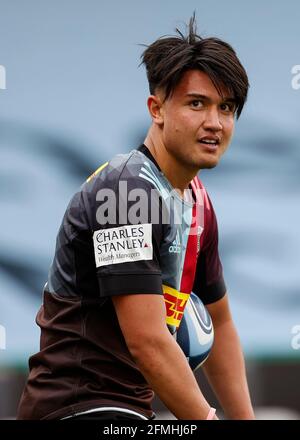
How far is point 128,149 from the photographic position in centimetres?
558

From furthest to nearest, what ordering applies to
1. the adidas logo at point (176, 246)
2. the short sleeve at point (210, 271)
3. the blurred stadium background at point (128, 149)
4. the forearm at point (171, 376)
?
the blurred stadium background at point (128, 149), the short sleeve at point (210, 271), the adidas logo at point (176, 246), the forearm at point (171, 376)

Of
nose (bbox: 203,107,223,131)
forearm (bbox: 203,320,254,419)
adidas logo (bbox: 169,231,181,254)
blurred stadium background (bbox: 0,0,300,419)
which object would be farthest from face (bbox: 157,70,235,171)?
blurred stadium background (bbox: 0,0,300,419)

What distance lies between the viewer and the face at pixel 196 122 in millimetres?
3031

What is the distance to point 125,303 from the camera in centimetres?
283

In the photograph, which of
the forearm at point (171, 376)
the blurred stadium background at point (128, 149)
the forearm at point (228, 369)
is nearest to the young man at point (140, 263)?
the forearm at point (171, 376)

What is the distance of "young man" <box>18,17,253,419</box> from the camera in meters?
2.82

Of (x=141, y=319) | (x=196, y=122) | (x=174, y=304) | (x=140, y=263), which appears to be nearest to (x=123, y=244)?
(x=140, y=263)

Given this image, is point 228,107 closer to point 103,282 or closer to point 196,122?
point 196,122

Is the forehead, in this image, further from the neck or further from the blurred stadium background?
the blurred stadium background

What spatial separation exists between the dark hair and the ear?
3cm

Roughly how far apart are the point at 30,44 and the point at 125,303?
10.7 feet

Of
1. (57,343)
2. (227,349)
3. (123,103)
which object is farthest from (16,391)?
(57,343)

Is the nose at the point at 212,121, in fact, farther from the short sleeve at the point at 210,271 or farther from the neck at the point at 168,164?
the short sleeve at the point at 210,271

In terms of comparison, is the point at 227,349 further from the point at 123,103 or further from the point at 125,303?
the point at 123,103
